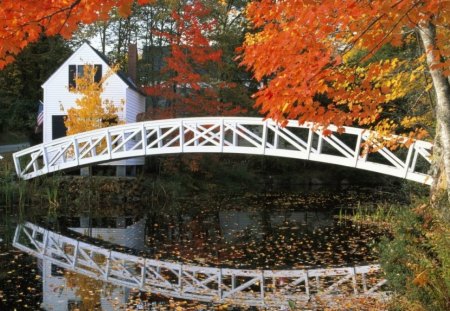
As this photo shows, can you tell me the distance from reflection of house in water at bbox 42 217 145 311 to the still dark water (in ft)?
0.05

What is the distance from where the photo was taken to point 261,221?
17812mm

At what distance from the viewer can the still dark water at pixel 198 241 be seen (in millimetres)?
8727

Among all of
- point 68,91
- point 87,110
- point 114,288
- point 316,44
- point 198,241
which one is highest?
point 68,91

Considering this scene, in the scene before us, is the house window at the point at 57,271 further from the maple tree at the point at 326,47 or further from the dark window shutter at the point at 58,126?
the dark window shutter at the point at 58,126

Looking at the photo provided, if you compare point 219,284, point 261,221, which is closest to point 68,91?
point 261,221

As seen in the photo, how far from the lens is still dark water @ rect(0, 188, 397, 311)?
28.6 ft

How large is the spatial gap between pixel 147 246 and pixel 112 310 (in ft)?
17.8

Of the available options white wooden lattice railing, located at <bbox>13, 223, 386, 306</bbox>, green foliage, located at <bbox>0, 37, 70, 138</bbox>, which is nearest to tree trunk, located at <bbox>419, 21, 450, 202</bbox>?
white wooden lattice railing, located at <bbox>13, 223, 386, 306</bbox>

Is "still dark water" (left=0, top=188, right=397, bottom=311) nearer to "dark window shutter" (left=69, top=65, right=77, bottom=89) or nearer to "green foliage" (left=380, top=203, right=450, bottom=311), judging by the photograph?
"green foliage" (left=380, top=203, right=450, bottom=311)

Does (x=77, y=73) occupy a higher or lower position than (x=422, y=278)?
higher

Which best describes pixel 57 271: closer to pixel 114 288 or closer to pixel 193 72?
pixel 114 288

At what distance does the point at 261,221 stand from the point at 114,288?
29.7 feet

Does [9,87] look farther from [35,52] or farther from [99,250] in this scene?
[99,250]

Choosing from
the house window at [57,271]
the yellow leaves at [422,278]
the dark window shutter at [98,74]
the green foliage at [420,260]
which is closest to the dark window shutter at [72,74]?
the dark window shutter at [98,74]
